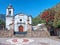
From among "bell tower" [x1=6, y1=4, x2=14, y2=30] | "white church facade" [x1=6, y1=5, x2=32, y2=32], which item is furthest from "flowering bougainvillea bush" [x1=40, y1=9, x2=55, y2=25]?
"bell tower" [x1=6, y1=4, x2=14, y2=30]

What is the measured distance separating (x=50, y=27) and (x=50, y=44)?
17798 mm

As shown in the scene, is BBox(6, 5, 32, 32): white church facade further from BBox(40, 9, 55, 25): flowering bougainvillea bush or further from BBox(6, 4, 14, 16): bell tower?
BBox(40, 9, 55, 25): flowering bougainvillea bush

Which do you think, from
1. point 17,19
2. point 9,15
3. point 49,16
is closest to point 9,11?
point 9,15

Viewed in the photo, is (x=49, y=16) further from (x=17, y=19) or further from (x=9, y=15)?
(x=9, y=15)

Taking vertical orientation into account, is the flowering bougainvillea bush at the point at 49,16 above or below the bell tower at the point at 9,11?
below

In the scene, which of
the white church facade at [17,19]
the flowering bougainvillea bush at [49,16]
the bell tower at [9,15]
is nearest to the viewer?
the flowering bougainvillea bush at [49,16]

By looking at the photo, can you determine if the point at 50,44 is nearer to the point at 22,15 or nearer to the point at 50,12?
the point at 50,12

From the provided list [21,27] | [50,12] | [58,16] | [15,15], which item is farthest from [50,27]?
[15,15]

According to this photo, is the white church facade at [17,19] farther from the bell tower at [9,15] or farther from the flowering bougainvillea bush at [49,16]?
the flowering bougainvillea bush at [49,16]

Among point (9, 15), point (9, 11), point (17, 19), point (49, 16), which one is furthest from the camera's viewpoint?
point (9, 11)

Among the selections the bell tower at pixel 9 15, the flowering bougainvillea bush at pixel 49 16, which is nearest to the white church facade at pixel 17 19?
the bell tower at pixel 9 15

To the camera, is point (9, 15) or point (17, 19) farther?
point (9, 15)

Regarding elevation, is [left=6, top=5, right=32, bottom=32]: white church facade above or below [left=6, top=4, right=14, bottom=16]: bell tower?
below

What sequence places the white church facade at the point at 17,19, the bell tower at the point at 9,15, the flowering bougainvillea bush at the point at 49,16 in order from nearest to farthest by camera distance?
the flowering bougainvillea bush at the point at 49,16 → the white church facade at the point at 17,19 → the bell tower at the point at 9,15
